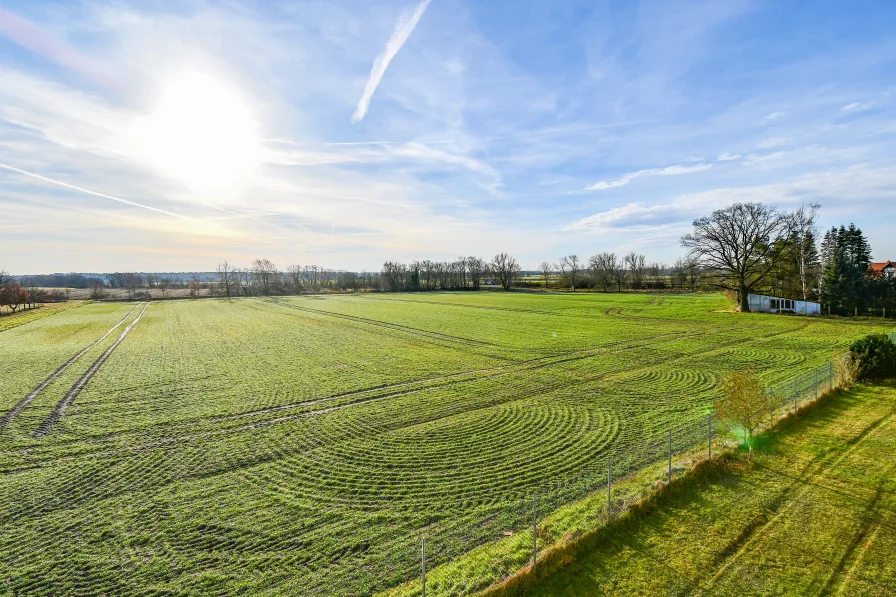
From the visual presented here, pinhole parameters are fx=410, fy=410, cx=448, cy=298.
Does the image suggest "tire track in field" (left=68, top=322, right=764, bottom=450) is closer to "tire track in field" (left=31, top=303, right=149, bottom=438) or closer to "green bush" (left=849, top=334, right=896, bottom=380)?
"tire track in field" (left=31, top=303, right=149, bottom=438)

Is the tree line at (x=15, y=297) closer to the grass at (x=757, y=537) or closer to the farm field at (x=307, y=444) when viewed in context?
the farm field at (x=307, y=444)

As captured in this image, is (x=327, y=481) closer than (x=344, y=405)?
Yes

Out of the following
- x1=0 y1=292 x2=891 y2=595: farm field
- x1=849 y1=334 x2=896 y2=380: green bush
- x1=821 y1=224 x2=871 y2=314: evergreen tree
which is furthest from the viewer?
x1=821 y1=224 x2=871 y2=314: evergreen tree

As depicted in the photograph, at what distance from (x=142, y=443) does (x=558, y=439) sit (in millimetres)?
15813

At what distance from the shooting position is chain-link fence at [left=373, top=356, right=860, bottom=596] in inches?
329

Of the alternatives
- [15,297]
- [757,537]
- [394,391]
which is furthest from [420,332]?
[15,297]

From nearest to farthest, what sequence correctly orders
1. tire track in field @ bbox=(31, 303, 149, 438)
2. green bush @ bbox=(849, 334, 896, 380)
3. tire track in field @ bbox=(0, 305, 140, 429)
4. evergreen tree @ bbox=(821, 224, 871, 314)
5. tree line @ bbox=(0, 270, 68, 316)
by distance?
tire track in field @ bbox=(31, 303, 149, 438)
tire track in field @ bbox=(0, 305, 140, 429)
green bush @ bbox=(849, 334, 896, 380)
evergreen tree @ bbox=(821, 224, 871, 314)
tree line @ bbox=(0, 270, 68, 316)

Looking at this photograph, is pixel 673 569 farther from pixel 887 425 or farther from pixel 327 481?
pixel 887 425

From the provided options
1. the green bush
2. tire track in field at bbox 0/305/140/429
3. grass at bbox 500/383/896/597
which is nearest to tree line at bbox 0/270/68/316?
tire track in field at bbox 0/305/140/429

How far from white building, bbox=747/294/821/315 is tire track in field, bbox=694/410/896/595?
43433 millimetres

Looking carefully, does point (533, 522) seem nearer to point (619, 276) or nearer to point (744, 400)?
point (744, 400)

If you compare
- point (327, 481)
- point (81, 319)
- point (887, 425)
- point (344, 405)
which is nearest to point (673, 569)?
point (327, 481)

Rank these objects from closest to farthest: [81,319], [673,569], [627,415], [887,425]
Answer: [673,569] < [887,425] < [627,415] < [81,319]

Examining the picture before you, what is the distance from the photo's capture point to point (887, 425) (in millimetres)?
14797
